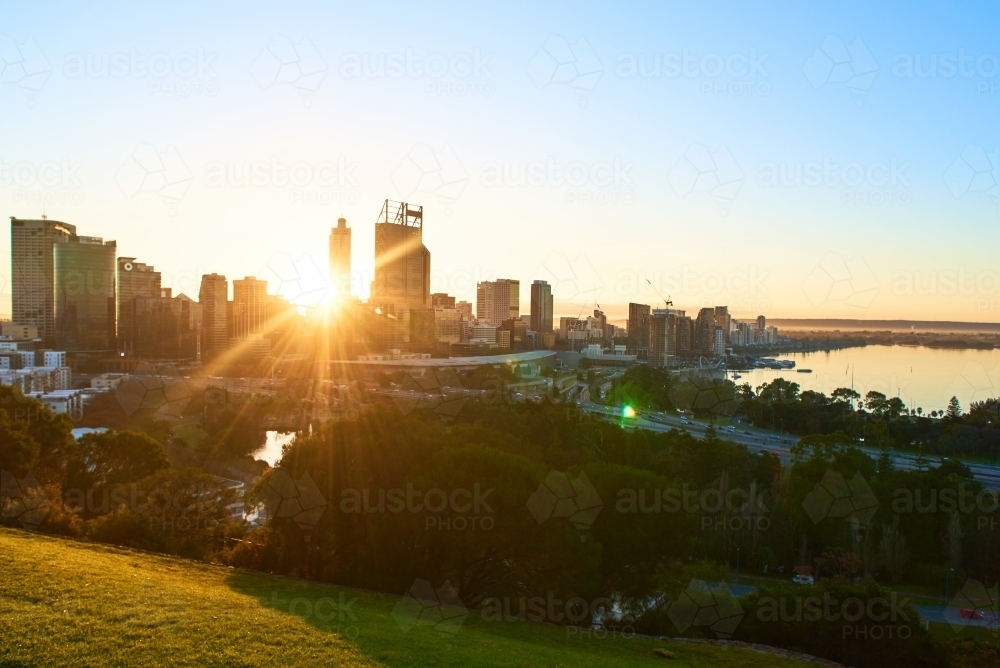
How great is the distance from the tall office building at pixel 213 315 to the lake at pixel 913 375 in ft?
72.5

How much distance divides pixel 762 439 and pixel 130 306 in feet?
65.8

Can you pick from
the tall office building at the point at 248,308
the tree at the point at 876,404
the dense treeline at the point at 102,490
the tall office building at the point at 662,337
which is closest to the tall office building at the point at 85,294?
the tall office building at the point at 248,308

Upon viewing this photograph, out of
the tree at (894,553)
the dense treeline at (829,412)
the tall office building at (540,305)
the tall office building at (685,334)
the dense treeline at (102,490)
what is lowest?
the tree at (894,553)

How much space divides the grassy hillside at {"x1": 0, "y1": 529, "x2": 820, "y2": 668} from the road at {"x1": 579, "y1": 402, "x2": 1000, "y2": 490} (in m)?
9.93

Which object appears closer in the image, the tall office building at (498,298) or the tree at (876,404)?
the tree at (876,404)

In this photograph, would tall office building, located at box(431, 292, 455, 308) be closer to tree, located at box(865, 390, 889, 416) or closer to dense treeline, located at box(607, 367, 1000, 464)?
dense treeline, located at box(607, 367, 1000, 464)

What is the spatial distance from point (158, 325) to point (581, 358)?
18141 mm

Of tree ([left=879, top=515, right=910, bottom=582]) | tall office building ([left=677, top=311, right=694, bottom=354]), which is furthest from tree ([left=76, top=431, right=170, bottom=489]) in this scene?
tall office building ([left=677, top=311, right=694, bottom=354])

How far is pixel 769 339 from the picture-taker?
186 feet

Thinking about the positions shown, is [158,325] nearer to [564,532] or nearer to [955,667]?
[564,532]

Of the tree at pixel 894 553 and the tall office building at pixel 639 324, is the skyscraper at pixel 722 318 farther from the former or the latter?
the tree at pixel 894 553

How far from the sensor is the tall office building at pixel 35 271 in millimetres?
21453

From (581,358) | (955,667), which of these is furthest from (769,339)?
(955,667)

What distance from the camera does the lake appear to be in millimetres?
26469
